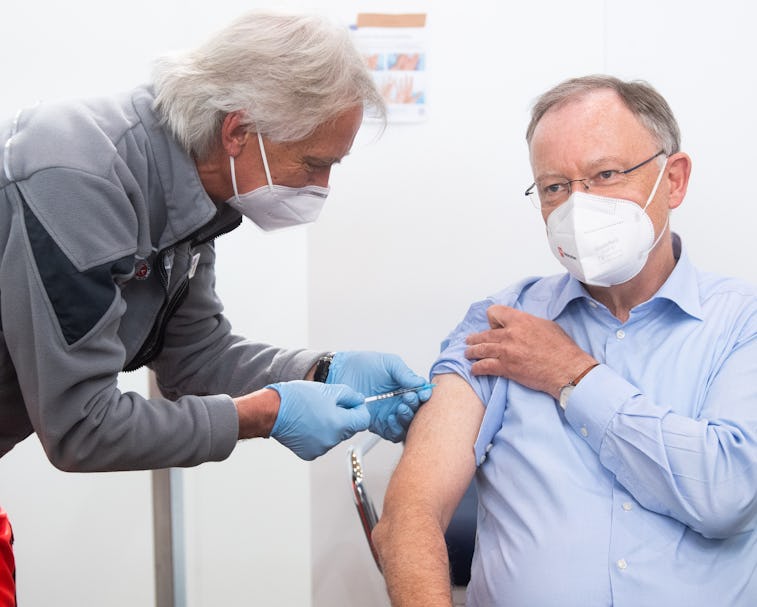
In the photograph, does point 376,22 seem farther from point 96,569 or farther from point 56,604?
point 56,604

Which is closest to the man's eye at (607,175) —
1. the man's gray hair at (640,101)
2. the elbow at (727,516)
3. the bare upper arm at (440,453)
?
the man's gray hair at (640,101)

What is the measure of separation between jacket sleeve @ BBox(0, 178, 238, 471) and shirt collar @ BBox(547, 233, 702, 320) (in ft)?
2.45

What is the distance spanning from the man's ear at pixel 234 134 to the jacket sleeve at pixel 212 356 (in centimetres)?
39

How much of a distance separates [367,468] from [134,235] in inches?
48.0

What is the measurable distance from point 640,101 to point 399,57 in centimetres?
86

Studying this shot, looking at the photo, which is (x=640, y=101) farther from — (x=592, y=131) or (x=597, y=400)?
(x=597, y=400)

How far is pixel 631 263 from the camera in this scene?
5.01 feet

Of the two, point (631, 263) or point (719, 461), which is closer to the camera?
point (719, 461)

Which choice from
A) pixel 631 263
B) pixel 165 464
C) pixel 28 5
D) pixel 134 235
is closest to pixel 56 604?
pixel 165 464

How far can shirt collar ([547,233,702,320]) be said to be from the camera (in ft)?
5.05

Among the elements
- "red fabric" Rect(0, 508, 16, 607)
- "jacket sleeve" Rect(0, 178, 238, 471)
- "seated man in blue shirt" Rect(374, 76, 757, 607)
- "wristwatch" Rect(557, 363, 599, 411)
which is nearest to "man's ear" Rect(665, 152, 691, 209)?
"seated man in blue shirt" Rect(374, 76, 757, 607)

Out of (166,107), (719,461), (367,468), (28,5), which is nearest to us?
(719,461)

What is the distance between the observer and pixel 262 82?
4.65ft

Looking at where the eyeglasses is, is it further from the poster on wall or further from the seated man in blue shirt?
the poster on wall
